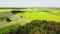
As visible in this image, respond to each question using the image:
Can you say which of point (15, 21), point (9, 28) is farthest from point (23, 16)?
point (9, 28)

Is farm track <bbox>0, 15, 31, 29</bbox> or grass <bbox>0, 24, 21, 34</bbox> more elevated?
farm track <bbox>0, 15, 31, 29</bbox>

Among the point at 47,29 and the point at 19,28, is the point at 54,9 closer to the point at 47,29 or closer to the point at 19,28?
the point at 47,29

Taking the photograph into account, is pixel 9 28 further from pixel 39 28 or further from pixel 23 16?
pixel 39 28

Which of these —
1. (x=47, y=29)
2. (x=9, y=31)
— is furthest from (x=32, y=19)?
(x=9, y=31)

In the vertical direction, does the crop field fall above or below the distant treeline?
above

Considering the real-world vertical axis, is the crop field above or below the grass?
above
